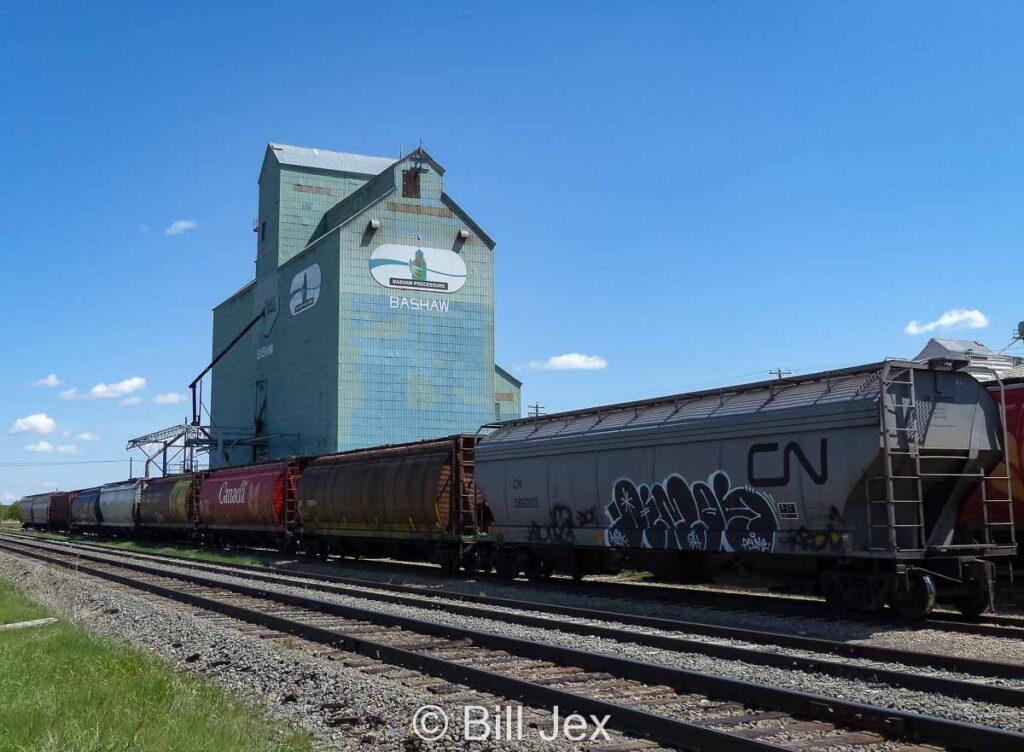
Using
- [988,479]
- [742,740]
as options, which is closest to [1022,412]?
[988,479]

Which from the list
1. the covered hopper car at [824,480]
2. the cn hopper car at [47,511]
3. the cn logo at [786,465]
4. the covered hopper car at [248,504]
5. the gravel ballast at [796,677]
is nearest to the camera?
the gravel ballast at [796,677]

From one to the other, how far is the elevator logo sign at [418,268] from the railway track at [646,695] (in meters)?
46.2

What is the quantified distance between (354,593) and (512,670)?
9899 millimetres

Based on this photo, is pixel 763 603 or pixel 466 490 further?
pixel 466 490

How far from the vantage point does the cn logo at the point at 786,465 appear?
45.9ft

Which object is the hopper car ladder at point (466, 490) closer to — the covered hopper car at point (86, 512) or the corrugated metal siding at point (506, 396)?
the covered hopper car at point (86, 512)

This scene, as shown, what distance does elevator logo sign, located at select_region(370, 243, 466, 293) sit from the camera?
194ft

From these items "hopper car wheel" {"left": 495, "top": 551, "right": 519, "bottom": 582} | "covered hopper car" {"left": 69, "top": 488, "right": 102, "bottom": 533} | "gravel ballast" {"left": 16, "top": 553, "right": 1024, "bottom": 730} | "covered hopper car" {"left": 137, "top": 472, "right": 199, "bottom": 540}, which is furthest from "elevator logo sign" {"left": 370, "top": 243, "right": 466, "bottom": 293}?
"gravel ballast" {"left": 16, "top": 553, "right": 1024, "bottom": 730}

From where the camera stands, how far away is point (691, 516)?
16.5 metres

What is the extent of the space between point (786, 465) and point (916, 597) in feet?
8.91

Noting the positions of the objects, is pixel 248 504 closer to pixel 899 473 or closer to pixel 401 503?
pixel 401 503

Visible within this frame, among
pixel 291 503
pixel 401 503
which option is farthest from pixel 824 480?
pixel 291 503

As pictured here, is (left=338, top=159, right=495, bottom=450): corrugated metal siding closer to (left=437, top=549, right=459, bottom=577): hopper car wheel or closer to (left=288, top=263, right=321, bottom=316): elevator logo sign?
(left=288, top=263, right=321, bottom=316): elevator logo sign

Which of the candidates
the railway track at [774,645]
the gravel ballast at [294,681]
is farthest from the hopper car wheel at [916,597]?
the gravel ballast at [294,681]
